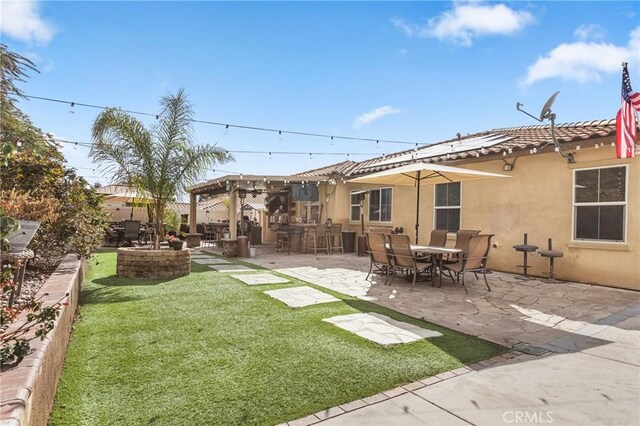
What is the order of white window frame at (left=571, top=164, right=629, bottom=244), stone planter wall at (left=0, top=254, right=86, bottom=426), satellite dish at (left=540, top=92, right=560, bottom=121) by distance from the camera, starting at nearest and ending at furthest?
stone planter wall at (left=0, top=254, right=86, bottom=426), white window frame at (left=571, top=164, right=629, bottom=244), satellite dish at (left=540, top=92, right=560, bottom=121)

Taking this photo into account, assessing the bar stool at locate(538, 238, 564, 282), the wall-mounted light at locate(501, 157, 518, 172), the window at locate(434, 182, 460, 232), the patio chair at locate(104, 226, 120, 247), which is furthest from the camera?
the patio chair at locate(104, 226, 120, 247)

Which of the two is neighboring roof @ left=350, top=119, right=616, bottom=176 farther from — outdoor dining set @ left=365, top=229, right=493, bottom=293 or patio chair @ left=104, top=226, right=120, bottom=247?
patio chair @ left=104, top=226, right=120, bottom=247

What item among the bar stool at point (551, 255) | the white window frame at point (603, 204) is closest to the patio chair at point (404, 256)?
the bar stool at point (551, 255)

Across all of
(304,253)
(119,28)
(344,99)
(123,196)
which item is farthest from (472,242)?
(123,196)

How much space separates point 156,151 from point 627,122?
8.97m

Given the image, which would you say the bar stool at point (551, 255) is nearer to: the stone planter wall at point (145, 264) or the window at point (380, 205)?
the window at point (380, 205)

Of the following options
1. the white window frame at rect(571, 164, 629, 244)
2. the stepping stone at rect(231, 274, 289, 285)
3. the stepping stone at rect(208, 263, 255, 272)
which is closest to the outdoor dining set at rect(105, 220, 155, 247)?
the stepping stone at rect(208, 263, 255, 272)

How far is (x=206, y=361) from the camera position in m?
3.33

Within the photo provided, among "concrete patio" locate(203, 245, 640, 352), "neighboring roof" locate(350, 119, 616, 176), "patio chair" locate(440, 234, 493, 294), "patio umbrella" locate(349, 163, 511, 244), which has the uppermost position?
"neighboring roof" locate(350, 119, 616, 176)

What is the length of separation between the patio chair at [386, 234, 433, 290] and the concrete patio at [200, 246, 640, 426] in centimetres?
42

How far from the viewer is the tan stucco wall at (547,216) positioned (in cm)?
718

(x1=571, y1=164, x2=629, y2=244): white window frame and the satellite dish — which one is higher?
the satellite dish

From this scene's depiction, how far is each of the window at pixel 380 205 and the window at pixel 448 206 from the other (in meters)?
2.38

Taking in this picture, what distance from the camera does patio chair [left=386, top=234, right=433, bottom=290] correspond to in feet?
22.5
